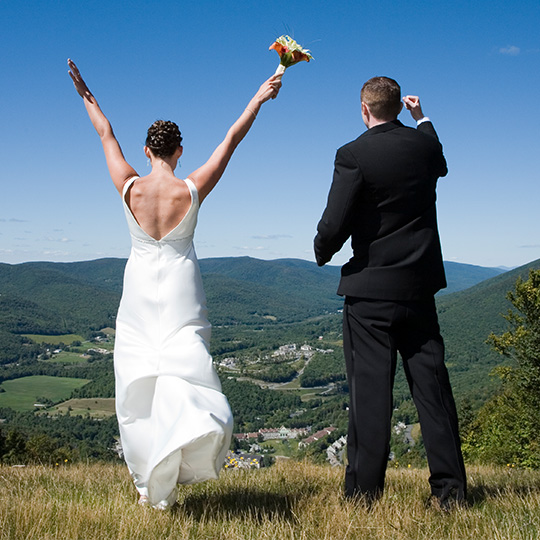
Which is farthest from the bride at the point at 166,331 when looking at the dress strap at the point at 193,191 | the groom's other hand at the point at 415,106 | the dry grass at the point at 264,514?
the groom's other hand at the point at 415,106

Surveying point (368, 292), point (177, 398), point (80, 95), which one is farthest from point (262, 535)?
point (80, 95)

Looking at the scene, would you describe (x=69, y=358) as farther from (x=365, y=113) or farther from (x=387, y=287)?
(x=387, y=287)

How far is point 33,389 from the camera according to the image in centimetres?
9456

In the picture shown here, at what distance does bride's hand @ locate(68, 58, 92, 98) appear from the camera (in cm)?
417

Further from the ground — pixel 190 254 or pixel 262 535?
pixel 190 254

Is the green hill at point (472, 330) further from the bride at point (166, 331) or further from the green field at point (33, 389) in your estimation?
the bride at point (166, 331)

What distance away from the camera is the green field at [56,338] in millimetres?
150625

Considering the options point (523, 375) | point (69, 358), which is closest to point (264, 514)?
point (523, 375)

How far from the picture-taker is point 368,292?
3.55 metres

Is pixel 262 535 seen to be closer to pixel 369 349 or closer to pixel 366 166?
pixel 369 349

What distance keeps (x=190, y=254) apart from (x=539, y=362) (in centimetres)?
2477

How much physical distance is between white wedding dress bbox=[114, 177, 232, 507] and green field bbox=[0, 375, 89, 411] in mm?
81527

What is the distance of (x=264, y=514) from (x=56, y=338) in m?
168

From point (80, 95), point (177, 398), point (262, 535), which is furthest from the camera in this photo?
point (80, 95)
